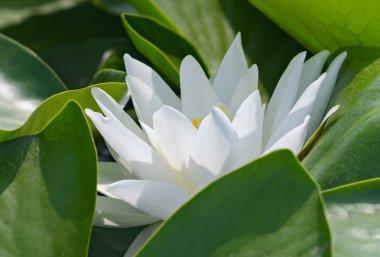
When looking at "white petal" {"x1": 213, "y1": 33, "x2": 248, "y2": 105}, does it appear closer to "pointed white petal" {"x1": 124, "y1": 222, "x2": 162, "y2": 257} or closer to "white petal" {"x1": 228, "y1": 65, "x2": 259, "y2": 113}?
"white petal" {"x1": 228, "y1": 65, "x2": 259, "y2": 113}

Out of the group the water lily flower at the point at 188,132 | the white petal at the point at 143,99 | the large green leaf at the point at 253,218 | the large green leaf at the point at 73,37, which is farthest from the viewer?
the large green leaf at the point at 73,37

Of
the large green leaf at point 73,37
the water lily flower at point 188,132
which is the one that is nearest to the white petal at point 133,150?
the water lily flower at point 188,132

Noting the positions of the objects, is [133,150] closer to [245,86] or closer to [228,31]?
[245,86]

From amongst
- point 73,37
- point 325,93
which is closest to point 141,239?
point 325,93

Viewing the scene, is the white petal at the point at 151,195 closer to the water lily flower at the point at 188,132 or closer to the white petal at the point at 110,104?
the water lily flower at the point at 188,132

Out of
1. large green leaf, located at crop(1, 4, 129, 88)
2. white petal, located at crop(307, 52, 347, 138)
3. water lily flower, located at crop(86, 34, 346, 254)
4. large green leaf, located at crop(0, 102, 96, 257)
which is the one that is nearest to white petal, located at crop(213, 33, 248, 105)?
water lily flower, located at crop(86, 34, 346, 254)
